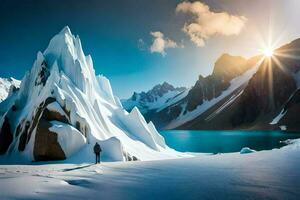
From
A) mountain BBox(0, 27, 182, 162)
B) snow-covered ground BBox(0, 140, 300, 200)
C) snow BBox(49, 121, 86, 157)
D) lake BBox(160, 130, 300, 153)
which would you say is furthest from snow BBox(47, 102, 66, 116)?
lake BBox(160, 130, 300, 153)

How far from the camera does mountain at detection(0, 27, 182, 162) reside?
128 ft

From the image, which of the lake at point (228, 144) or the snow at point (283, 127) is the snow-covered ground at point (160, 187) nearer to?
the lake at point (228, 144)

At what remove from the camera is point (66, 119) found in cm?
4209

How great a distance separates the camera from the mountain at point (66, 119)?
39.0 m

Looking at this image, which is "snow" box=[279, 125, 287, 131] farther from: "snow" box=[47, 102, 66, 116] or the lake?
"snow" box=[47, 102, 66, 116]

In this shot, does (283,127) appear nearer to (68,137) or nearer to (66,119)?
(66,119)

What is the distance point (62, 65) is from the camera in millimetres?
55906

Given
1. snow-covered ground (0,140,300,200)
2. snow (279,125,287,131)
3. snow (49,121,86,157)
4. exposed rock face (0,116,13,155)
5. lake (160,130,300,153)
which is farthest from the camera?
snow (279,125,287,131)

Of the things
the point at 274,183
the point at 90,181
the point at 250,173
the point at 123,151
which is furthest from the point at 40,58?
the point at 274,183

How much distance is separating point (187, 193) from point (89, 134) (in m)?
28.0

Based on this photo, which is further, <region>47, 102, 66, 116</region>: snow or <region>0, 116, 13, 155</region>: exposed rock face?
<region>0, 116, 13, 155</region>: exposed rock face

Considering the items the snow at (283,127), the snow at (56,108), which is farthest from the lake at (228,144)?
the snow at (283,127)

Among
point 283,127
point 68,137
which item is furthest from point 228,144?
point 283,127

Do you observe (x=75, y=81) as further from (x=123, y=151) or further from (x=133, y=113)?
(x=123, y=151)
